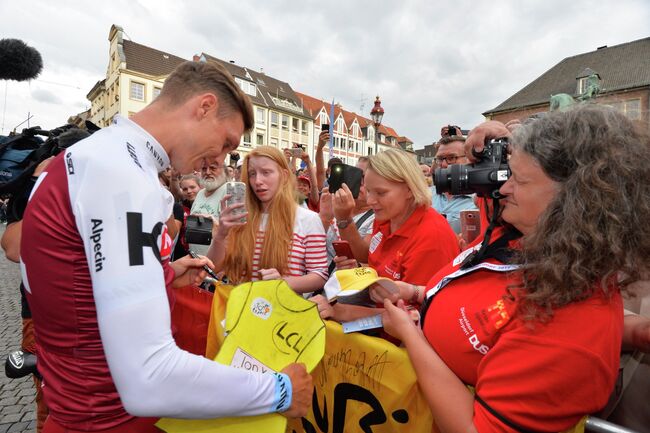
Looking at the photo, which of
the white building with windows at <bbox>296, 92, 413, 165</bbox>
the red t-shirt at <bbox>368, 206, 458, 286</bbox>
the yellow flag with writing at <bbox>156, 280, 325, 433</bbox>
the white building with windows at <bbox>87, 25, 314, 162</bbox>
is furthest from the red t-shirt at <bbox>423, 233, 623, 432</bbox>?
the white building with windows at <bbox>296, 92, 413, 165</bbox>

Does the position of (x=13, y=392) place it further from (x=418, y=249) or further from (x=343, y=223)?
(x=418, y=249)

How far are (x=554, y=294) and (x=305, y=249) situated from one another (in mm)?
1860

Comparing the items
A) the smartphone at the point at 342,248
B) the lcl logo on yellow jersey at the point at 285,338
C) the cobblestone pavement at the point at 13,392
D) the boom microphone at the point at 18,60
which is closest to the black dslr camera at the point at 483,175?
the smartphone at the point at 342,248

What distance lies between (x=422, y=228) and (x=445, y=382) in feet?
3.53

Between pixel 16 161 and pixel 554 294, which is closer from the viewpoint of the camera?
pixel 554 294

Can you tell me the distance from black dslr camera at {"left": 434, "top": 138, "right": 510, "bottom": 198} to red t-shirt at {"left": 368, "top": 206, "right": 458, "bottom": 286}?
49cm

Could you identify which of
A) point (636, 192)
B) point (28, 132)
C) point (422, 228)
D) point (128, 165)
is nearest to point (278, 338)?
point (128, 165)

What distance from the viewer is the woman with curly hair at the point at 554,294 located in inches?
39.8

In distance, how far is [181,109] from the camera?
131cm

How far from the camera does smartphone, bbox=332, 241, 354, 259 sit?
7.43 feet

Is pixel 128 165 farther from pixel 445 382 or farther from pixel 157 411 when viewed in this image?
pixel 445 382

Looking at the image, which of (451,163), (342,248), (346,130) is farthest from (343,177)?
(346,130)

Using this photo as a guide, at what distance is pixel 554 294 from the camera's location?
1047mm

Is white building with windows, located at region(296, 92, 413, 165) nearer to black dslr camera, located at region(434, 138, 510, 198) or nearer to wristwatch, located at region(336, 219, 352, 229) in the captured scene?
wristwatch, located at region(336, 219, 352, 229)
